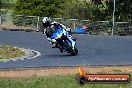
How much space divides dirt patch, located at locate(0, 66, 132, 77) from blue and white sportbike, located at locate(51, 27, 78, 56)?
4.45m

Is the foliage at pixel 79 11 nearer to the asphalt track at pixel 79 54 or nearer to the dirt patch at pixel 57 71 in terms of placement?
the asphalt track at pixel 79 54

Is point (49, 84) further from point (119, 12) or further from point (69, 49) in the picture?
point (119, 12)

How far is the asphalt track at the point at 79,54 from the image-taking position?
17.8 metres

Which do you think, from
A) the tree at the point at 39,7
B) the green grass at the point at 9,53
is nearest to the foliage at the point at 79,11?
the tree at the point at 39,7

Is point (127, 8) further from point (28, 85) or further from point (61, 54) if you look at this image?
point (28, 85)

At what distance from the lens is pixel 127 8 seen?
37469mm

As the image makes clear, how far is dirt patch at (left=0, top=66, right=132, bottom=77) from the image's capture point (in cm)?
1461

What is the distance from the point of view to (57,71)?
15.4 metres

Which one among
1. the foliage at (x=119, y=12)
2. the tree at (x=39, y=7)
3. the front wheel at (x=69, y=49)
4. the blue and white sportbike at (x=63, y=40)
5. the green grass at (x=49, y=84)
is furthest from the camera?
the tree at (x=39, y=7)

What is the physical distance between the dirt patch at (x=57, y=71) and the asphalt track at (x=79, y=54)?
1148 mm

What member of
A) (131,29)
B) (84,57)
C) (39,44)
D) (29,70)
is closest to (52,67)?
(29,70)

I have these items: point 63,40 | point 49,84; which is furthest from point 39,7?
point 49,84

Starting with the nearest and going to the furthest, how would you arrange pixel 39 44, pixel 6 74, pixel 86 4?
1. pixel 6 74
2. pixel 39 44
3. pixel 86 4

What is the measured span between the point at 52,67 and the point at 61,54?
5.51 meters
